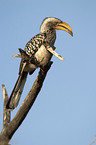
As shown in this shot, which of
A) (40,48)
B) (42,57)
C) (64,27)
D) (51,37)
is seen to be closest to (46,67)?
(42,57)

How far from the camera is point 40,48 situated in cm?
260

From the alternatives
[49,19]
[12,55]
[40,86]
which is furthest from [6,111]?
[49,19]

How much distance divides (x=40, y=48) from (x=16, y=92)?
0.64 metres

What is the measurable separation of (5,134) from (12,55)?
2.89 ft

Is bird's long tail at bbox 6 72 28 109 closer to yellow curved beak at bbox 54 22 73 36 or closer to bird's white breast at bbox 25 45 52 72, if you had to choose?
bird's white breast at bbox 25 45 52 72

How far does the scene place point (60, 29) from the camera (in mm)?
2652

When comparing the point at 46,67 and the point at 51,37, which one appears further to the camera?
the point at 51,37

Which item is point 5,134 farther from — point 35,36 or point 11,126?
point 35,36

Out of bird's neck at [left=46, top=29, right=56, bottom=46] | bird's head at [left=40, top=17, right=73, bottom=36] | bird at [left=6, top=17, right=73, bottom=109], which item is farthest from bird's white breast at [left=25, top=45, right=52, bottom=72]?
bird's head at [left=40, top=17, right=73, bottom=36]

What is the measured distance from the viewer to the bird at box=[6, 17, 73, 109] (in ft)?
7.84

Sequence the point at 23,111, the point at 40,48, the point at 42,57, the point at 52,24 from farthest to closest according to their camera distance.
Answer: the point at 52,24 → the point at 40,48 → the point at 42,57 → the point at 23,111

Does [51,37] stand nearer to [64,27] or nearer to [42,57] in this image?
[64,27]

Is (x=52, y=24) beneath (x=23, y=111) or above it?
above

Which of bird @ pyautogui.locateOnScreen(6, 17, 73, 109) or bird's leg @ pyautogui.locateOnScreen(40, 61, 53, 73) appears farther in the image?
bird @ pyautogui.locateOnScreen(6, 17, 73, 109)
